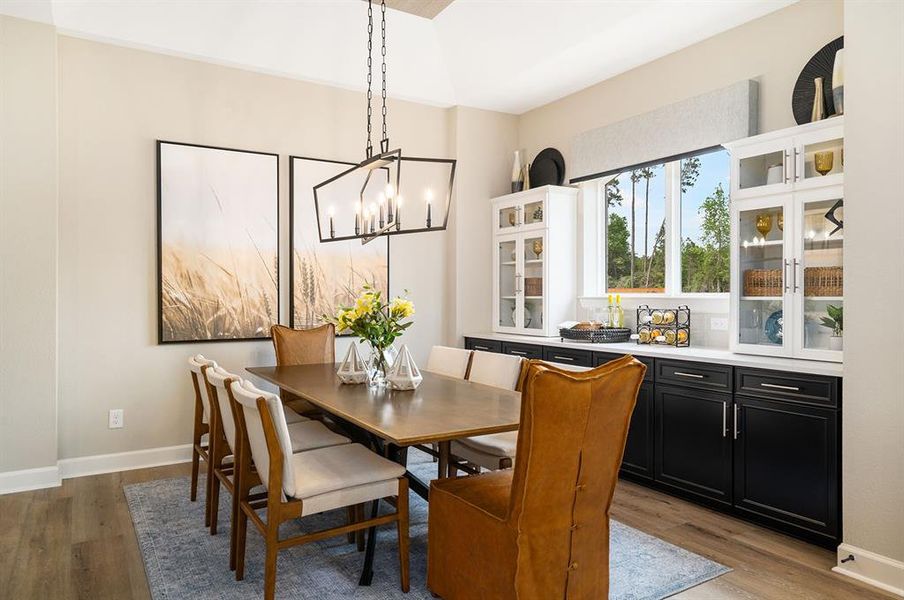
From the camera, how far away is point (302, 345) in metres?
4.38

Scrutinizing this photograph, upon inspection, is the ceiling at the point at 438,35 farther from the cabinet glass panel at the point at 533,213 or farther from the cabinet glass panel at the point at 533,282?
the cabinet glass panel at the point at 533,282

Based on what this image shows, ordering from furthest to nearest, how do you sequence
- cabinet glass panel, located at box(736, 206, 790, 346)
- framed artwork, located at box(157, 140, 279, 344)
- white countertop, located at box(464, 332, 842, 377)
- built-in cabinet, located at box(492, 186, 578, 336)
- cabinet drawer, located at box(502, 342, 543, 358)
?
built-in cabinet, located at box(492, 186, 578, 336)
cabinet drawer, located at box(502, 342, 543, 358)
framed artwork, located at box(157, 140, 279, 344)
cabinet glass panel, located at box(736, 206, 790, 346)
white countertop, located at box(464, 332, 842, 377)

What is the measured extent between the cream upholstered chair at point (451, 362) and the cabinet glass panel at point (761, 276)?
164 centimetres

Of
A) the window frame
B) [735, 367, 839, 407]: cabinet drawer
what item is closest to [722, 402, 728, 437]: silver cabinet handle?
[735, 367, 839, 407]: cabinet drawer

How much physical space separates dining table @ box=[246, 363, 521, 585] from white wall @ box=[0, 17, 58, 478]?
149 cm

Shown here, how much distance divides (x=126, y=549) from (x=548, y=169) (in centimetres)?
408

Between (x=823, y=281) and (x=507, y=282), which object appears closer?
(x=823, y=281)

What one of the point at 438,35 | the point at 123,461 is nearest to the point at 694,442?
the point at 438,35

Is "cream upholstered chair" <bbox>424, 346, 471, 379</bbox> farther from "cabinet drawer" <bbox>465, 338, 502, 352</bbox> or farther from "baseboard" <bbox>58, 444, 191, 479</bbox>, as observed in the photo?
"baseboard" <bbox>58, 444, 191, 479</bbox>

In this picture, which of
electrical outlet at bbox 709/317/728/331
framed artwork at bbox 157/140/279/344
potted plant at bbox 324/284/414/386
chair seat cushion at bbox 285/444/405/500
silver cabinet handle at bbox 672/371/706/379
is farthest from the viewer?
framed artwork at bbox 157/140/279/344

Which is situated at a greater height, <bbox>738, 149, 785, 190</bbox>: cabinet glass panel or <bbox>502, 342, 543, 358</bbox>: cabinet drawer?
<bbox>738, 149, 785, 190</bbox>: cabinet glass panel

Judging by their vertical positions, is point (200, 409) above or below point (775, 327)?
below

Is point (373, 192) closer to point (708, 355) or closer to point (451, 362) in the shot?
point (451, 362)

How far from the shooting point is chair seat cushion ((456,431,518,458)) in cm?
302
